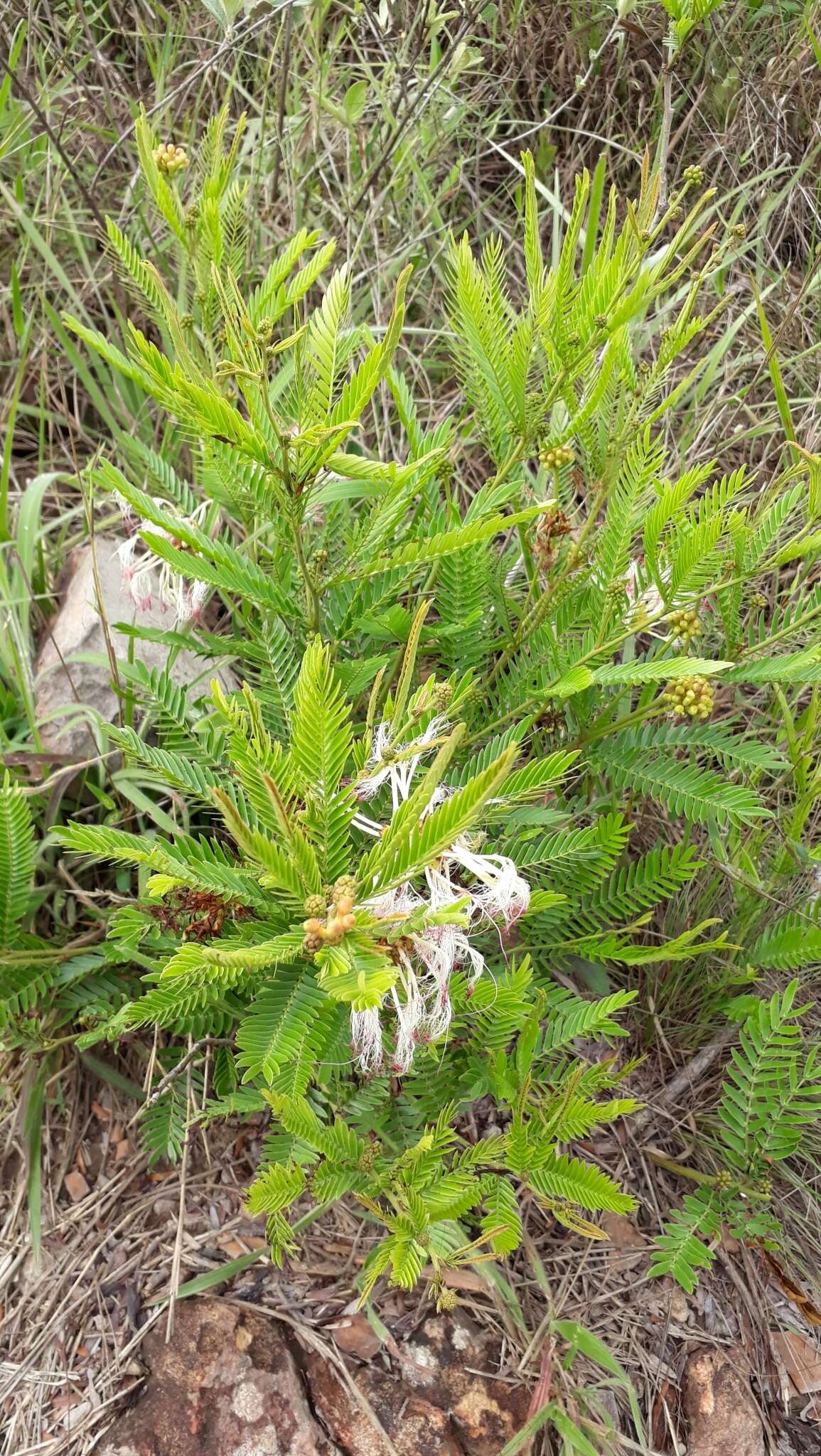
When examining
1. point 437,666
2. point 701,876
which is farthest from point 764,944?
point 437,666

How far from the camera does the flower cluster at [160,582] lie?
6.00ft

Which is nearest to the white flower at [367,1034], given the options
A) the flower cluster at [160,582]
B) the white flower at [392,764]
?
the white flower at [392,764]

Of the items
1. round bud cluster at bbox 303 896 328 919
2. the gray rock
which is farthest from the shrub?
the gray rock

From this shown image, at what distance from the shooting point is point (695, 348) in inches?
108

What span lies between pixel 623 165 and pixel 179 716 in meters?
2.04

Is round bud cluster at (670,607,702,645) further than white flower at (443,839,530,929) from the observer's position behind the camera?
Yes

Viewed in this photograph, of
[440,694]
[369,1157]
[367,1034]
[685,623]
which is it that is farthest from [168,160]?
[369,1157]

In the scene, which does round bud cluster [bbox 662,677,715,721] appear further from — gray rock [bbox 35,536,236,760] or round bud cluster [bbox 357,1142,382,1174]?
gray rock [bbox 35,536,236,760]

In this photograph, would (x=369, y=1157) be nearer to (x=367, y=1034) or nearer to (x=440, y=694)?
(x=367, y=1034)

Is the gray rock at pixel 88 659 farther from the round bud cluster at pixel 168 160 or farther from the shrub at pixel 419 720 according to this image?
the round bud cluster at pixel 168 160

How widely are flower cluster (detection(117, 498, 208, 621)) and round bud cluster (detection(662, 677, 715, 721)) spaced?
2.54 ft

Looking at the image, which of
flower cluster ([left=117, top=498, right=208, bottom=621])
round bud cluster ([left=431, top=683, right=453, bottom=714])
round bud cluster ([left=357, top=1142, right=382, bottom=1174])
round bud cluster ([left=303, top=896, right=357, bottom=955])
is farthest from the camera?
flower cluster ([left=117, top=498, right=208, bottom=621])

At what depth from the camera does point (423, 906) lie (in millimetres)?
1117

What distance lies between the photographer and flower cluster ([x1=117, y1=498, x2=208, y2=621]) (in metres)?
1.83
